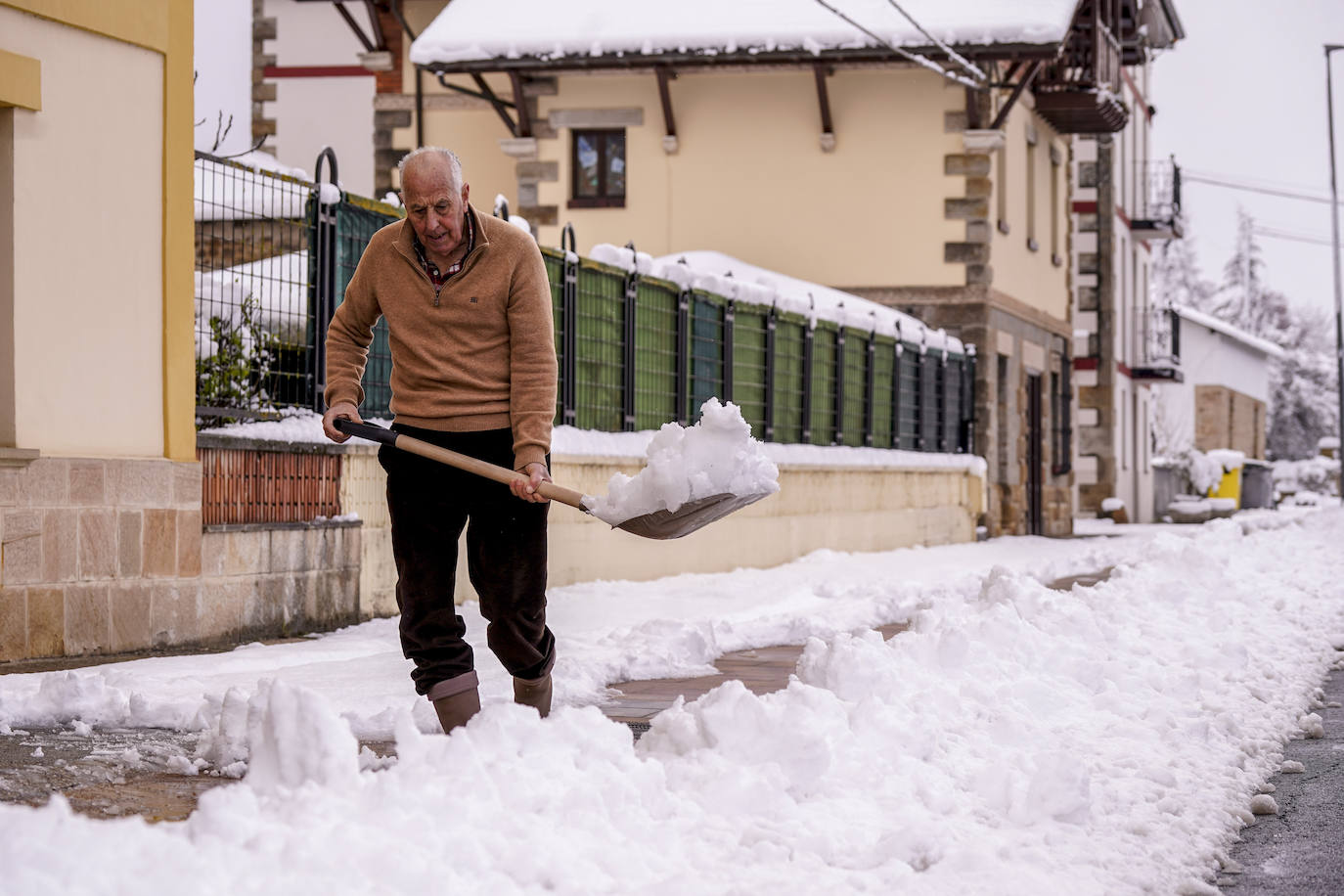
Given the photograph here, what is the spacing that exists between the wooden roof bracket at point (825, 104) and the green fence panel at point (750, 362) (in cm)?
635

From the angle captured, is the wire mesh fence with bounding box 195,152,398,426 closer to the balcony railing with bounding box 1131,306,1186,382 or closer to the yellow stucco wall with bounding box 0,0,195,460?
the yellow stucco wall with bounding box 0,0,195,460

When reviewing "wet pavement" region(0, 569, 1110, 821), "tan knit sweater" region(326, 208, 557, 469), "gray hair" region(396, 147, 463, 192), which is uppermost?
"gray hair" region(396, 147, 463, 192)

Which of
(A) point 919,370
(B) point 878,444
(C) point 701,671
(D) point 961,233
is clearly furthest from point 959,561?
(C) point 701,671

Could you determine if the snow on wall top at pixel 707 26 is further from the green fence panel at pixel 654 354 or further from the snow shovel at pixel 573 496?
the snow shovel at pixel 573 496

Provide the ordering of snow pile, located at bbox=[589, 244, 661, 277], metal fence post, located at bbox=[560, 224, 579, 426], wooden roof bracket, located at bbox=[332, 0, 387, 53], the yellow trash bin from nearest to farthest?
1. metal fence post, located at bbox=[560, 224, 579, 426]
2. snow pile, located at bbox=[589, 244, 661, 277]
3. wooden roof bracket, located at bbox=[332, 0, 387, 53]
4. the yellow trash bin

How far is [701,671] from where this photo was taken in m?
8.32

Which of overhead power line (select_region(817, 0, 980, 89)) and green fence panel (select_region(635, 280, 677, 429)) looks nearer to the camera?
green fence panel (select_region(635, 280, 677, 429))

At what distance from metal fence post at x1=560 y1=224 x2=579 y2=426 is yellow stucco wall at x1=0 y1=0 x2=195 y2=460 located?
3850 mm

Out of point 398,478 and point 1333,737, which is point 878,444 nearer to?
point 1333,737

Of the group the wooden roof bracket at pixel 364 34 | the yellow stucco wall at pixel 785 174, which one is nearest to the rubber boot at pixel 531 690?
the yellow stucco wall at pixel 785 174

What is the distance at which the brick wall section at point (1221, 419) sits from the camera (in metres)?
62.9

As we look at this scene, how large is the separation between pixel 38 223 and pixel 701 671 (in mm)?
3780

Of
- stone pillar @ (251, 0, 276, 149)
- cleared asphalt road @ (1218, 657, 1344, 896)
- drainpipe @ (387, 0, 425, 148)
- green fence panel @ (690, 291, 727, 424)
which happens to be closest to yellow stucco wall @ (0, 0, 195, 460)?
cleared asphalt road @ (1218, 657, 1344, 896)

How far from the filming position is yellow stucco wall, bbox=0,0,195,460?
8750mm
